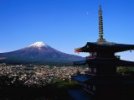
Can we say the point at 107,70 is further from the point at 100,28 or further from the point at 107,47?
the point at 100,28

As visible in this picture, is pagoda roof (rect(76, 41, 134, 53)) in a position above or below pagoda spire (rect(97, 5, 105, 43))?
below

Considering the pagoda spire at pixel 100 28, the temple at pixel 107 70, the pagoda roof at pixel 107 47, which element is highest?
the pagoda spire at pixel 100 28

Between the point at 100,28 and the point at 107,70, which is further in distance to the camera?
the point at 100,28

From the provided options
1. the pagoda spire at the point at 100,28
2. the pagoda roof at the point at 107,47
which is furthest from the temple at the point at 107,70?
the pagoda spire at the point at 100,28

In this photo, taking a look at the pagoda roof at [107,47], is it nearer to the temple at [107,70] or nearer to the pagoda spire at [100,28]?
the temple at [107,70]

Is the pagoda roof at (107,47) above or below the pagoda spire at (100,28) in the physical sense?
below

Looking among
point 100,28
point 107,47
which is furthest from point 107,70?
point 100,28

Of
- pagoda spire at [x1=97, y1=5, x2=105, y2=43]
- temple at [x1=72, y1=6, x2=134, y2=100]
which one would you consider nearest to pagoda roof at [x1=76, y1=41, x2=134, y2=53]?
temple at [x1=72, y1=6, x2=134, y2=100]

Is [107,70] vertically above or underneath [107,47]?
underneath

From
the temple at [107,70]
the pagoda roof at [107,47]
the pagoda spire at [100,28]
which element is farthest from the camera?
the pagoda spire at [100,28]

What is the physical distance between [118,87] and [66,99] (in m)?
7.29

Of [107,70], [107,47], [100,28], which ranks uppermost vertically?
[100,28]

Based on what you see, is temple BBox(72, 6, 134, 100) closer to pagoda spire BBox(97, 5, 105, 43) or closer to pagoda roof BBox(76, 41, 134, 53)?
pagoda roof BBox(76, 41, 134, 53)

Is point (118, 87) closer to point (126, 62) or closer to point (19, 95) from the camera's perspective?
point (126, 62)
